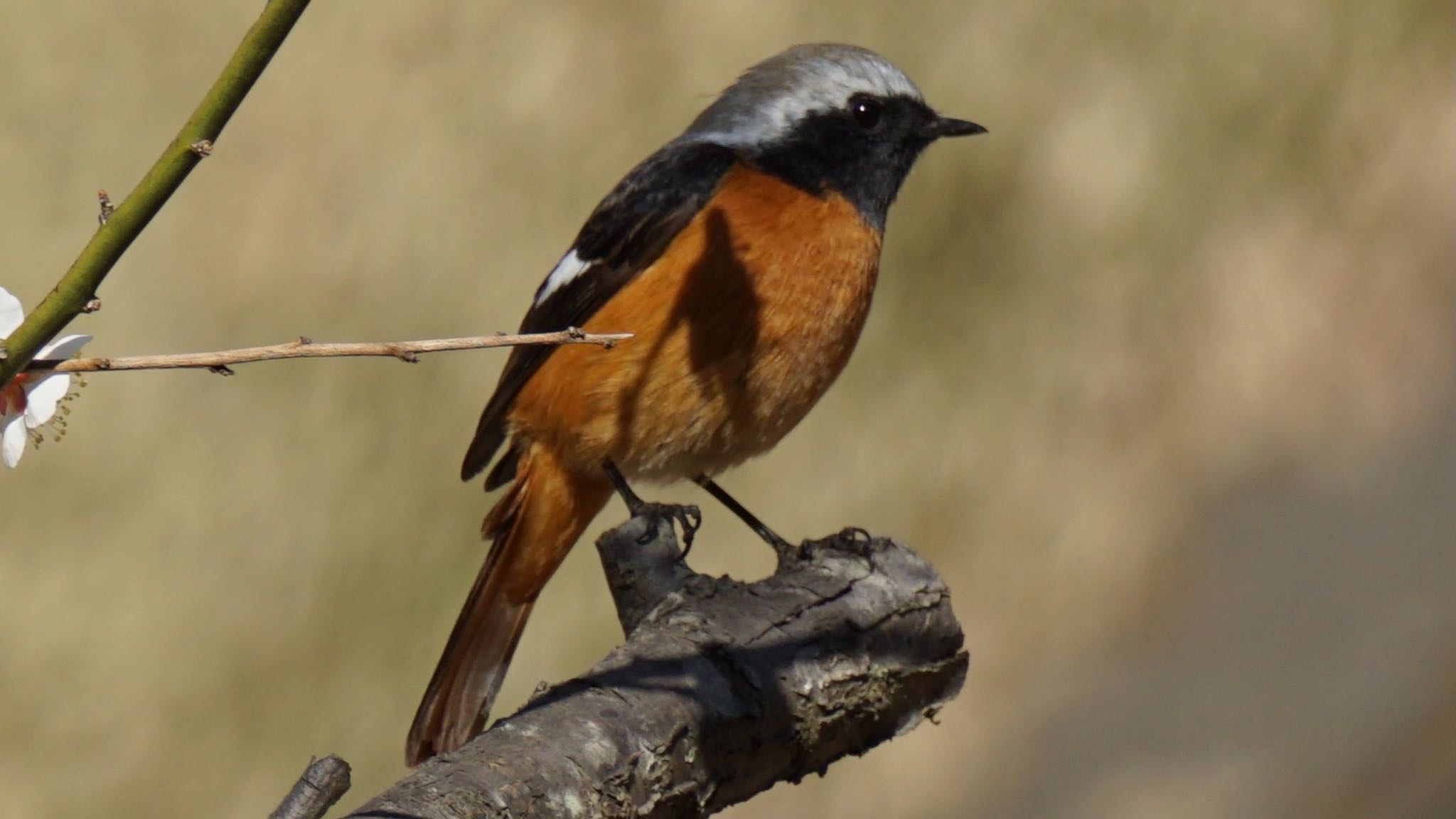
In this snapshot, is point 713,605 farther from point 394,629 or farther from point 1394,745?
point 1394,745

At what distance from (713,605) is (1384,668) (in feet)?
15.9

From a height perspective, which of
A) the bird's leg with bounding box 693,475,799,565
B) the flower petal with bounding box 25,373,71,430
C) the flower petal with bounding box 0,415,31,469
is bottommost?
the flower petal with bounding box 0,415,31,469

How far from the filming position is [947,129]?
4.25 metres

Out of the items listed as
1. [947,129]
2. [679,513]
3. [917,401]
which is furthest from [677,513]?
[917,401]

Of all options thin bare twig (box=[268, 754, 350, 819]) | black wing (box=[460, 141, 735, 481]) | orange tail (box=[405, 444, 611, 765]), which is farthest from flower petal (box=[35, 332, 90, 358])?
orange tail (box=[405, 444, 611, 765])

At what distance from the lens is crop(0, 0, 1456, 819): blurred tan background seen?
5.84 m

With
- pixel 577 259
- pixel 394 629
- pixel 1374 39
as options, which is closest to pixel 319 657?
pixel 394 629

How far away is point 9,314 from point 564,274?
2.86 meters

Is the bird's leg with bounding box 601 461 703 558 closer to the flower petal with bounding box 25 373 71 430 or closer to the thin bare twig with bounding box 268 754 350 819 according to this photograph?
the thin bare twig with bounding box 268 754 350 819

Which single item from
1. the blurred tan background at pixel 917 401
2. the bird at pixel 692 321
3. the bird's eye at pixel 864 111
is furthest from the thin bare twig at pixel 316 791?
the blurred tan background at pixel 917 401

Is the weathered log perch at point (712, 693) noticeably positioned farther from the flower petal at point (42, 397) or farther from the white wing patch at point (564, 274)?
the white wing patch at point (564, 274)

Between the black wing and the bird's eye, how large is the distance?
35 centimetres

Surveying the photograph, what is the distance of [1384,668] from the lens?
6.89 metres

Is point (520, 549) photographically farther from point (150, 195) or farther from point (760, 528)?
point (150, 195)
